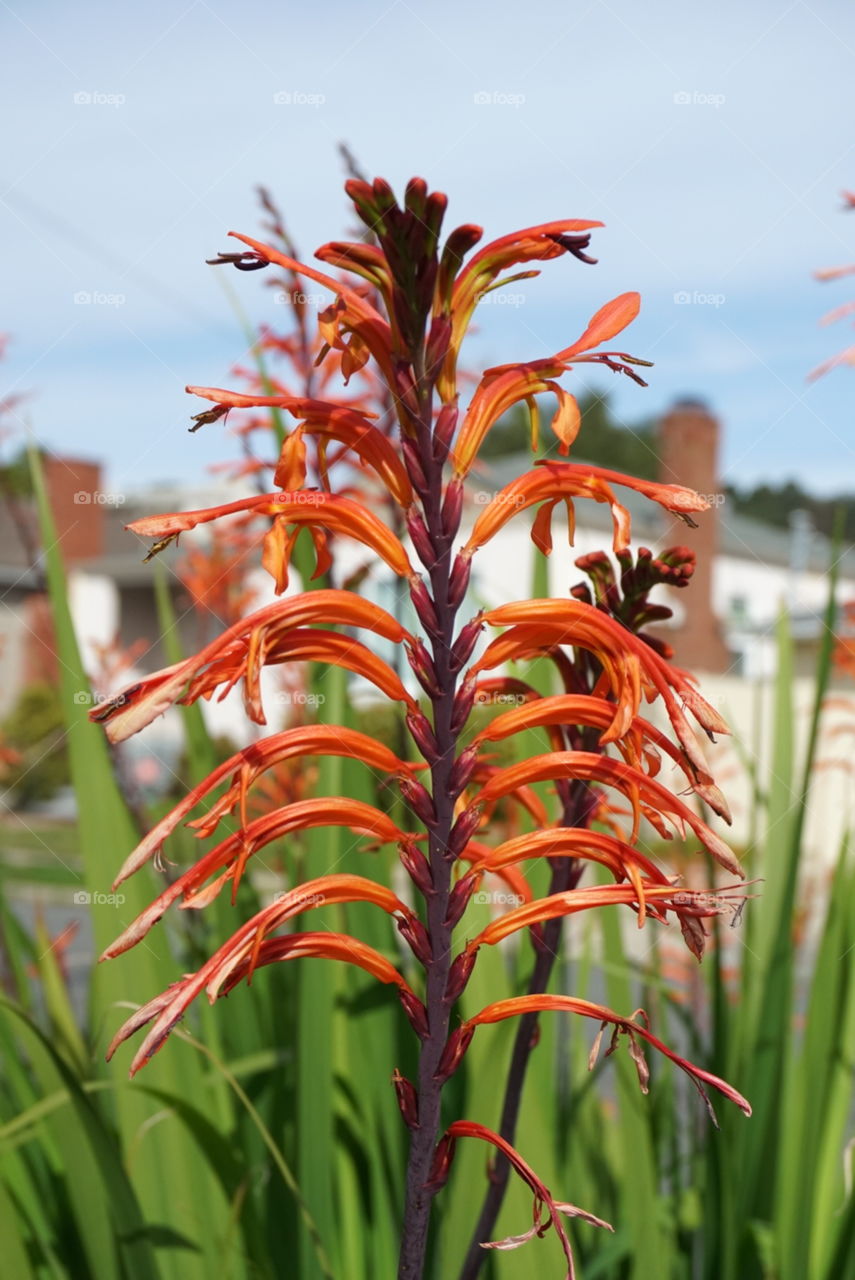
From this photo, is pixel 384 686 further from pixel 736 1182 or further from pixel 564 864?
pixel 736 1182

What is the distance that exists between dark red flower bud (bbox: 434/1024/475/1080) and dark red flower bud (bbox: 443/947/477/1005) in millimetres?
31

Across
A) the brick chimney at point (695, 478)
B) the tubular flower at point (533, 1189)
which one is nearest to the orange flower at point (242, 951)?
the tubular flower at point (533, 1189)

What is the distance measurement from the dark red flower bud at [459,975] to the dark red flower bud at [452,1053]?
3 centimetres

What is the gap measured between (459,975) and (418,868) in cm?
11

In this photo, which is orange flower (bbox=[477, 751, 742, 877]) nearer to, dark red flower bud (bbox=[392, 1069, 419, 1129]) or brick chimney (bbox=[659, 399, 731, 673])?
dark red flower bud (bbox=[392, 1069, 419, 1129])

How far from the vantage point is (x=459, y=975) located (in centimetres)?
112

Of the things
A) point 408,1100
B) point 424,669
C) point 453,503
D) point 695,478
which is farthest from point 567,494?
point 695,478

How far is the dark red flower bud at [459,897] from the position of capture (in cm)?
112

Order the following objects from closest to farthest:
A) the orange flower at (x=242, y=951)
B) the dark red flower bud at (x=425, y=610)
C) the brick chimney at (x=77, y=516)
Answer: the orange flower at (x=242, y=951), the dark red flower bud at (x=425, y=610), the brick chimney at (x=77, y=516)

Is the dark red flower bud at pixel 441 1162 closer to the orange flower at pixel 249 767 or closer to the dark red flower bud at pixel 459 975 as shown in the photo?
the dark red flower bud at pixel 459 975

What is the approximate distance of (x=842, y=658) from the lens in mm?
4746

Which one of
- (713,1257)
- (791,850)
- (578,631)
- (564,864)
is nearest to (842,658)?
(791,850)

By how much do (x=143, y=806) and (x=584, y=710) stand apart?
154 cm

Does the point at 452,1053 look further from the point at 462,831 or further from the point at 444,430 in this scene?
the point at 444,430
